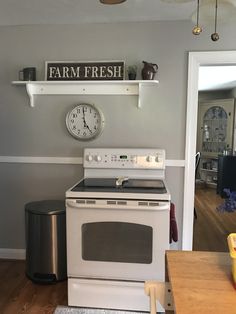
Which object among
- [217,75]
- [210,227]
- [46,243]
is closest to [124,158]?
[46,243]

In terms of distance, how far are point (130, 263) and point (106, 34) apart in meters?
1.82

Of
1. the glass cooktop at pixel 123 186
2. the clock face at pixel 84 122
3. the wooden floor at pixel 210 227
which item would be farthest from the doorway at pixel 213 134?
the clock face at pixel 84 122

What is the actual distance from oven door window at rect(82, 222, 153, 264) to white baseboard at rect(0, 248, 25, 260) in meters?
1.08

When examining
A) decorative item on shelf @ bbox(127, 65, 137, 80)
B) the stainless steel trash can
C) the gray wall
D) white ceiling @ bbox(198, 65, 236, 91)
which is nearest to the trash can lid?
the stainless steel trash can

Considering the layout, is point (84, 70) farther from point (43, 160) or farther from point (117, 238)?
point (117, 238)

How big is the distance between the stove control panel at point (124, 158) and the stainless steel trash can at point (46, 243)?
1.53 ft

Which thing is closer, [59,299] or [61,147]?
[59,299]

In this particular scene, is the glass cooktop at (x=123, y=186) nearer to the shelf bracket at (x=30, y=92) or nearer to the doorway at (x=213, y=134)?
the shelf bracket at (x=30, y=92)

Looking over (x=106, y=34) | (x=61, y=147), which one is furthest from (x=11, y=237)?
(x=106, y=34)

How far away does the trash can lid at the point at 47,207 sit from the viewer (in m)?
2.31

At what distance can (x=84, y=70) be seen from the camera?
2.52m

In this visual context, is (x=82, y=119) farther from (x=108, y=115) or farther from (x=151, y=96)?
(x=151, y=96)

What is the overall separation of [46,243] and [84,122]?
1035 millimetres

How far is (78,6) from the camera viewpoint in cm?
220
